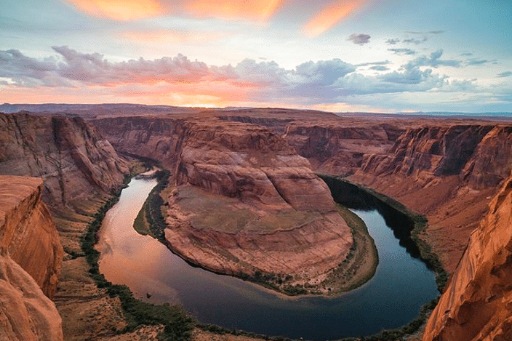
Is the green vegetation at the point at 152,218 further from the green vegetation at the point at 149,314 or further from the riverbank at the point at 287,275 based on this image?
the green vegetation at the point at 149,314

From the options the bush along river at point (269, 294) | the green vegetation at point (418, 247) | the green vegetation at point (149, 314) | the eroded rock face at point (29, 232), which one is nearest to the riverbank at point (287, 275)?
the bush along river at point (269, 294)

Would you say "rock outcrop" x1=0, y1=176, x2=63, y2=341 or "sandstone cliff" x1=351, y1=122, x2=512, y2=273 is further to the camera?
"sandstone cliff" x1=351, y1=122, x2=512, y2=273

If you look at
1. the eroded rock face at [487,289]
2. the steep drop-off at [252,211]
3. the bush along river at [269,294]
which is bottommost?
the bush along river at [269,294]

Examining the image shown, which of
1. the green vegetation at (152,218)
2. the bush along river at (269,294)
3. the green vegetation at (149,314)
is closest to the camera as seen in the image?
the green vegetation at (149,314)

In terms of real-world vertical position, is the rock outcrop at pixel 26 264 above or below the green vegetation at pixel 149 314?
above

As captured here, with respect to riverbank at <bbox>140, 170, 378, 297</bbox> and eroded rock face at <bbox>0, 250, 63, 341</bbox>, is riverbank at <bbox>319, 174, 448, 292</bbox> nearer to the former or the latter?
riverbank at <bbox>140, 170, 378, 297</bbox>

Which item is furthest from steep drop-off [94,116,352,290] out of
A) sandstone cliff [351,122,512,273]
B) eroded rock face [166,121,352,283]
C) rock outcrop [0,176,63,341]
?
rock outcrop [0,176,63,341]
